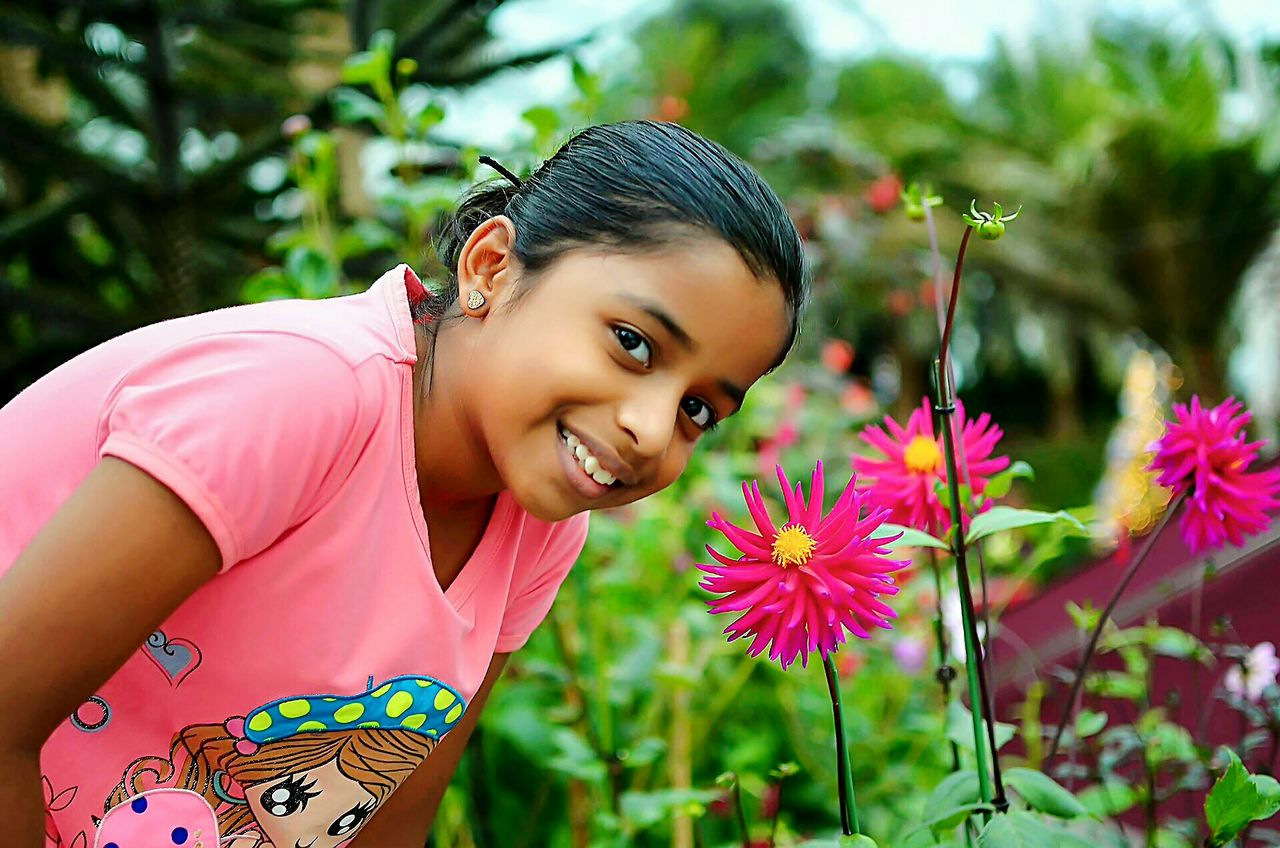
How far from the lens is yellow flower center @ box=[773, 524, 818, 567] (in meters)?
0.70

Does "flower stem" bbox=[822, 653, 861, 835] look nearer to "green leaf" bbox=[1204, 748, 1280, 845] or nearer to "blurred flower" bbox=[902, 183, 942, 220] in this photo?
"green leaf" bbox=[1204, 748, 1280, 845]

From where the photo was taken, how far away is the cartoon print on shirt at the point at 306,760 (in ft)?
2.71

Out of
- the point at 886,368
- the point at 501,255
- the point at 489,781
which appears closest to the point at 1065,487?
the point at 886,368

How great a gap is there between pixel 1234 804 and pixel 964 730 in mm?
247

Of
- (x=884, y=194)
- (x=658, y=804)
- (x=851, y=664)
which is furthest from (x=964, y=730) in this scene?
(x=884, y=194)

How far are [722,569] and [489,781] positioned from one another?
882mm

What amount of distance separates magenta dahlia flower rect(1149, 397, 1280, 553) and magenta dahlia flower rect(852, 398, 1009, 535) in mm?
128

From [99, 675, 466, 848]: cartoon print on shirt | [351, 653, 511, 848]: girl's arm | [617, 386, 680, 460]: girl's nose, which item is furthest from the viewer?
[351, 653, 511, 848]: girl's arm

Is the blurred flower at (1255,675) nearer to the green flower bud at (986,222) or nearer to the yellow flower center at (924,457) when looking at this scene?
the yellow flower center at (924,457)

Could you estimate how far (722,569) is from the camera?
0.74 m

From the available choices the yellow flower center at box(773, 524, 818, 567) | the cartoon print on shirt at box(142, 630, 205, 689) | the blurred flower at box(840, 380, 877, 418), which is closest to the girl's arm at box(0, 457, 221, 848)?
the cartoon print on shirt at box(142, 630, 205, 689)

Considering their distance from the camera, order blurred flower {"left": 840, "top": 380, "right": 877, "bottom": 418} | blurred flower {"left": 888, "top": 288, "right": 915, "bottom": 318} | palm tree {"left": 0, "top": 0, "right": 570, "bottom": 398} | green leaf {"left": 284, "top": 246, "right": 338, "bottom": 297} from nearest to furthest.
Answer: green leaf {"left": 284, "top": 246, "right": 338, "bottom": 297}
palm tree {"left": 0, "top": 0, "right": 570, "bottom": 398}
blurred flower {"left": 840, "top": 380, "right": 877, "bottom": 418}
blurred flower {"left": 888, "top": 288, "right": 915, "bottom": 318}

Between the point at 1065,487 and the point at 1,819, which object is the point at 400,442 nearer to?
the point at 1,819

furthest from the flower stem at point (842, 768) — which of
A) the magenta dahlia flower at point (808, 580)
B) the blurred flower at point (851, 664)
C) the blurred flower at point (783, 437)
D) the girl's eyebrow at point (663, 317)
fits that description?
the blurred flower at point (783, 437)
